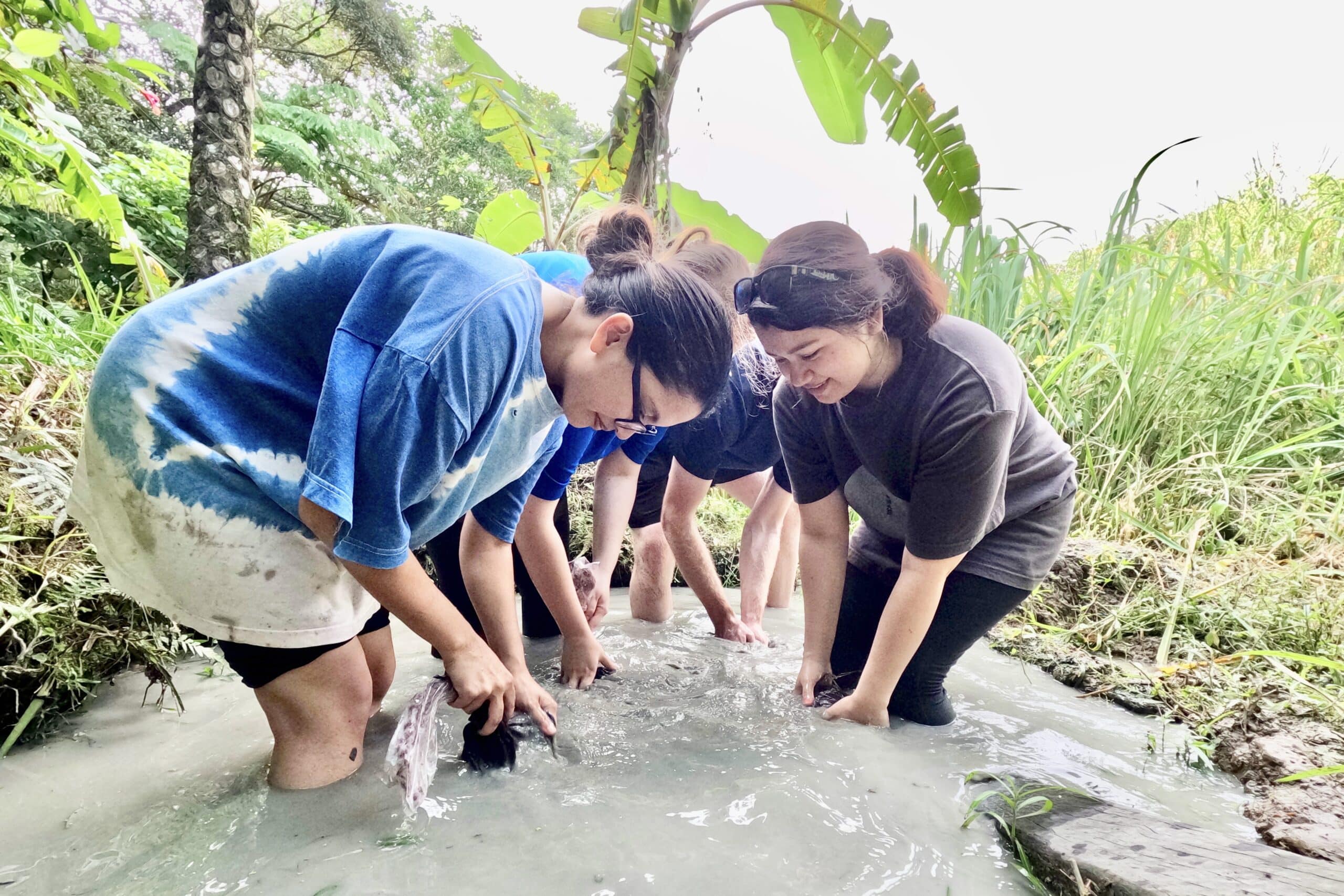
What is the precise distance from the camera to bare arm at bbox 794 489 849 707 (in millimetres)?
1686

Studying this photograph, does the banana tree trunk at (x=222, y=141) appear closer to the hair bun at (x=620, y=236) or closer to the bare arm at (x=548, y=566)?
the bare arm at (x=548, y=566)

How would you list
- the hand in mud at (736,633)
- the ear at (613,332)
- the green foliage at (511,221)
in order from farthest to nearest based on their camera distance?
the green foliage at (511,221) → the hand in mud at (736,633) → the ear at (613,332)

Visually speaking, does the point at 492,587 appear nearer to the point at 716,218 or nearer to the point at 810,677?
the point at 810,677

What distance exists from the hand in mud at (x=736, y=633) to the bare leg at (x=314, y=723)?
3.70ft

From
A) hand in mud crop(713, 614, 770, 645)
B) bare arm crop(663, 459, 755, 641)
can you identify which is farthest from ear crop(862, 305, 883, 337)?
hand in mud crop(713, 614, 770, 645)

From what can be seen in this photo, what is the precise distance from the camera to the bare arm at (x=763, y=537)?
7.61 ft

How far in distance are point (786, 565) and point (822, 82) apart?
5.98 ft

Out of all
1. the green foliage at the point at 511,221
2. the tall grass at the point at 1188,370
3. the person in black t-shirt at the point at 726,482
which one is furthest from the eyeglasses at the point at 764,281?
the green foliage at the point at 511,221

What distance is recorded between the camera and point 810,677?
1594mm

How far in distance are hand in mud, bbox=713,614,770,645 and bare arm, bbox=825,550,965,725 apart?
2.20ft

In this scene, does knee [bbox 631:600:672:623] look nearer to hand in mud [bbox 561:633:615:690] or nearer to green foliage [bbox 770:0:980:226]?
hand in mud [bbox 561:633:615:690]

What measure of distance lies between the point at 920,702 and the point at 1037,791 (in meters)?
0.37

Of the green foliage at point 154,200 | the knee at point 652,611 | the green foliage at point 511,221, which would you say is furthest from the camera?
the green foliage at point 154,200

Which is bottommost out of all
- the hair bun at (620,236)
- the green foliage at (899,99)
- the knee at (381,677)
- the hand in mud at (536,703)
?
the knee at (381,677)
